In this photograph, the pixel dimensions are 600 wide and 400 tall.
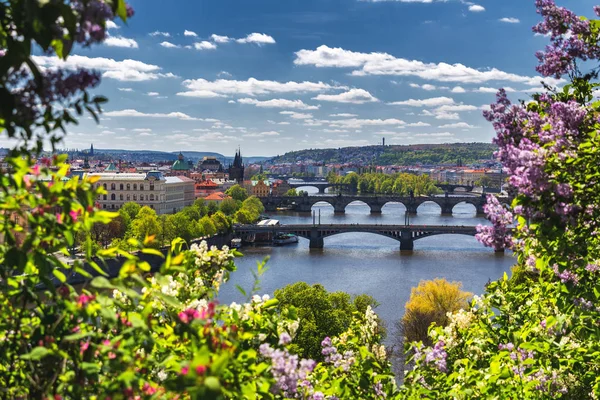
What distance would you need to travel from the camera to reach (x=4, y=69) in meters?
1.85

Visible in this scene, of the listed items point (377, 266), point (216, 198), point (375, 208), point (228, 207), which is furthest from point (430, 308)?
point (375, 208)

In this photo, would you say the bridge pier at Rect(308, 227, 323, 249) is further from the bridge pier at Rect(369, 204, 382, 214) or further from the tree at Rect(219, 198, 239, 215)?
the bridge pier at Rect(369, 204, 382, 214)

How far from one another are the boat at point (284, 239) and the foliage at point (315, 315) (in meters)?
30.9

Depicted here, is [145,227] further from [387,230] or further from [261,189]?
[261,189]

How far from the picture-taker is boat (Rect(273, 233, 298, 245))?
50559mm

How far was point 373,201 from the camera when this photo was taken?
8006 cm

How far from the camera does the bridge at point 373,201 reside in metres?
78.4

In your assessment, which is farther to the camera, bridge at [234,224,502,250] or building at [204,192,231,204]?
building at [204,192,231,204]

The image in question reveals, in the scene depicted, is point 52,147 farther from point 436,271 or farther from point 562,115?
point 436,271

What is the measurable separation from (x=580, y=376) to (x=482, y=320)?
88 centimetres

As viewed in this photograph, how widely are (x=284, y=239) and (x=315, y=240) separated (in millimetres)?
4836

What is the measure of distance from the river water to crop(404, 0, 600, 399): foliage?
18.4m

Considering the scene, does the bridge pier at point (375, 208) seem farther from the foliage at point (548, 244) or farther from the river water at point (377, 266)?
the foliage at point (548, 244)

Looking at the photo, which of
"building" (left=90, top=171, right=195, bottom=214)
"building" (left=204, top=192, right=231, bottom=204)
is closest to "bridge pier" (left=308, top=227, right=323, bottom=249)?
"building" (left=90, top=171, right=195, bottom=214)
